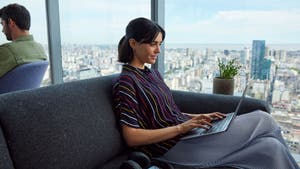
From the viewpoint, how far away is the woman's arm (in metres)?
1.18

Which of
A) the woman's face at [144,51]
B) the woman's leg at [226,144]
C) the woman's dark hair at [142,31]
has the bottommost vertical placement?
the woman's leg at [226,144]

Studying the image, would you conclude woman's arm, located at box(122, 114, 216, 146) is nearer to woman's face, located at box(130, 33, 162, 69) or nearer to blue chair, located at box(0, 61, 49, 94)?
woman's face, located at box(130, 33, 162, 69)

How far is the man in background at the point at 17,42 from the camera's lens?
1.75 meters

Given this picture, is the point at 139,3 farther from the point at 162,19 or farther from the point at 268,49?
the point at 268,49

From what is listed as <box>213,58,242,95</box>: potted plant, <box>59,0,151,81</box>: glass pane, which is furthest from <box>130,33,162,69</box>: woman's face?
<box>59,0,151,81</box>: glass pane

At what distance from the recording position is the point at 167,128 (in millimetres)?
1227

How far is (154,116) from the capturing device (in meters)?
1.27

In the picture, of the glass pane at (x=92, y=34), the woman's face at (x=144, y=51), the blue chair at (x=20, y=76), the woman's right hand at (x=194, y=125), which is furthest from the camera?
the glass pane at (x=92, y=34)

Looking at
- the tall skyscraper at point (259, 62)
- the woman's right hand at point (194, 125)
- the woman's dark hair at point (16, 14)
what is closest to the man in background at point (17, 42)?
the woman's dark hair at point (16, 14)

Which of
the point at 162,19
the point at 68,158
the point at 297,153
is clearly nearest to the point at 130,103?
the point at 68,158

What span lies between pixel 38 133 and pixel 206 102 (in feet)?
3.27

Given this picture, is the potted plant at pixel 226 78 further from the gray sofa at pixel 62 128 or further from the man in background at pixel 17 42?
the man in background at pixel 17 42

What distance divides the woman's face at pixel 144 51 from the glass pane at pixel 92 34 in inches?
43.3

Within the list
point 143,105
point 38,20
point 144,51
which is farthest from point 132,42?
point 38,20
